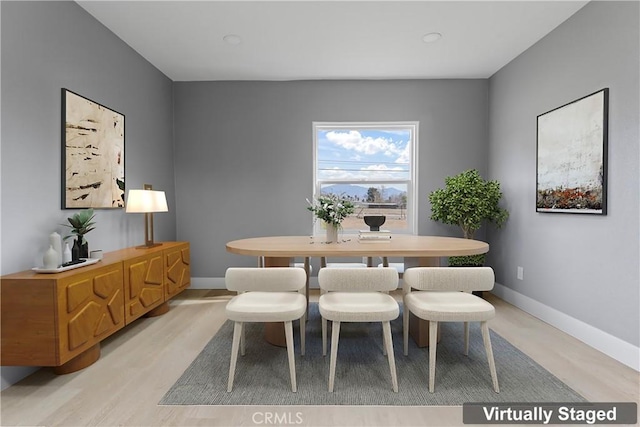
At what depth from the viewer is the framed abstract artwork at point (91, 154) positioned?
101 inches

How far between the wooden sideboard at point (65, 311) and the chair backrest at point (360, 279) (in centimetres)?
158

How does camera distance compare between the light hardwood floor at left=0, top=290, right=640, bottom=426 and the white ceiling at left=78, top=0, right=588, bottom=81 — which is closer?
the light hardwood floor at left=0, top=290, right=640, bottom=426

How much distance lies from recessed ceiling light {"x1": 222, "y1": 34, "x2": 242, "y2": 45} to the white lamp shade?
164 centimetres

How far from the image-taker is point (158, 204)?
333cm

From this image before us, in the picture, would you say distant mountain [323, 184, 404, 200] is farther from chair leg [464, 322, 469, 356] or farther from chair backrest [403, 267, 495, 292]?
chair backrest [403, 267, 495, 292]

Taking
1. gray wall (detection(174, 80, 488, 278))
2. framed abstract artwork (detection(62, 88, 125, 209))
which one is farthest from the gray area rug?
gray wall (detection(174, 80, 488, 278))

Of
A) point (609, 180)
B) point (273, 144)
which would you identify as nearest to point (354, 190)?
point (273, 144)

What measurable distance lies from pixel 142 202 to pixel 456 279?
279 centimetres

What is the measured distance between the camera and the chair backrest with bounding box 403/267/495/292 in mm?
1989

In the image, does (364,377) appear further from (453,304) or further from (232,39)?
(232,39)

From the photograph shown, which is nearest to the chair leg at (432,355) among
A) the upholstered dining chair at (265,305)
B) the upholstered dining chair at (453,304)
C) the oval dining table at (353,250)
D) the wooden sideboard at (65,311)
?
the upholstered dining chair at (453,304)

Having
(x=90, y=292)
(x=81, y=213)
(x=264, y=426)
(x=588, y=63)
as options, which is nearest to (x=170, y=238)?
(x=81, y=213)

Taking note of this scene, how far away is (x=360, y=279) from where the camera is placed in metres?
1.98

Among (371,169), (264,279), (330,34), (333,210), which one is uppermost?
(330,34)
